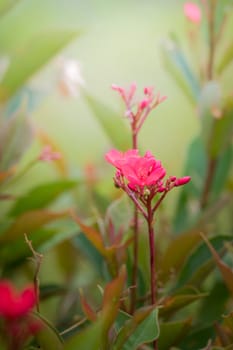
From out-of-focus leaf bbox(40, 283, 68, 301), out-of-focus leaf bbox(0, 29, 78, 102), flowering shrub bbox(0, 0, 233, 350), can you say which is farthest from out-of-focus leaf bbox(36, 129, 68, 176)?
out-of-focus leaf bbox(40, 283, 68, 301)

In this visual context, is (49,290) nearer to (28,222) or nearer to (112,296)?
(28,222)

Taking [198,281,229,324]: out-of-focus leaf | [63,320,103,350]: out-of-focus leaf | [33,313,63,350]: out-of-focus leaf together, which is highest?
[33,313,63,350]: out-of-focus leaf

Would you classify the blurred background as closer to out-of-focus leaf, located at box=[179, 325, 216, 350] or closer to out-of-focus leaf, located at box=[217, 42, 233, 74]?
out-of-focus leaf, located at box=[217, 42, 233, 74]

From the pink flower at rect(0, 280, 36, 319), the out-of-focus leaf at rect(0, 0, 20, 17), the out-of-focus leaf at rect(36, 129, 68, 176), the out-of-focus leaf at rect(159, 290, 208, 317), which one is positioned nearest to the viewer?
the pink flower at rect(0, 280, 36, 319)

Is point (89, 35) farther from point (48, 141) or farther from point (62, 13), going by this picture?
point (48, 141)

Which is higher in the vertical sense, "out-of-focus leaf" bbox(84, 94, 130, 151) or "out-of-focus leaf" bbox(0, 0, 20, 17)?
"out-of-focus leaf" bbox(0, 0, 20, 17)

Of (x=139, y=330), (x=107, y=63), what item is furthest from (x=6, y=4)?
(x=107, y=63)
